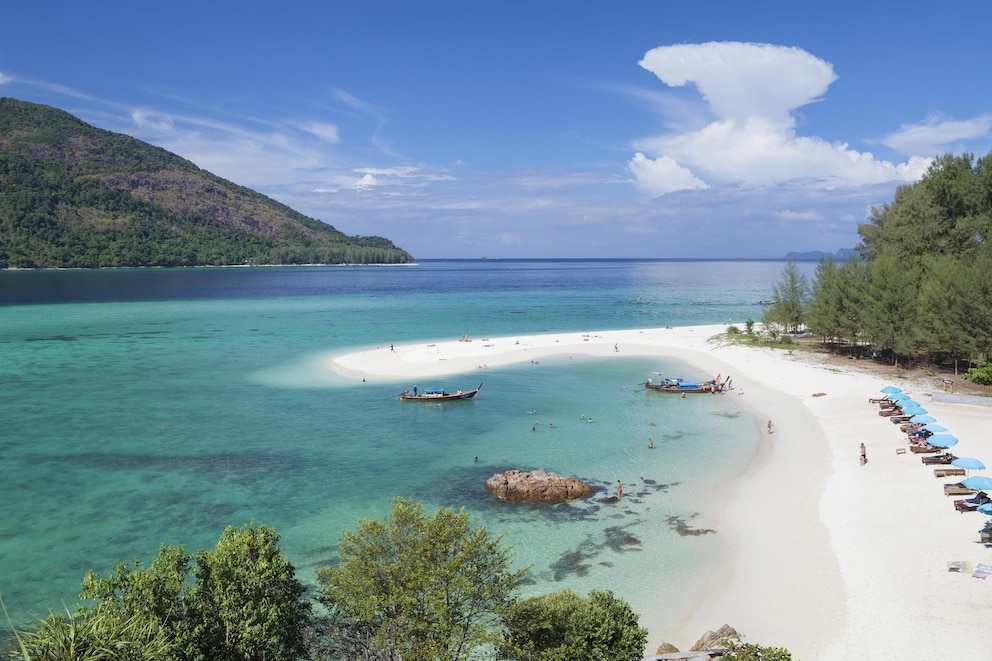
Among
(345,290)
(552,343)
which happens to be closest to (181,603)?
(552,343)

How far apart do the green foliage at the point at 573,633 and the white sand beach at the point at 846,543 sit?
4.22 meters

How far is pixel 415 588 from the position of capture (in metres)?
14.9

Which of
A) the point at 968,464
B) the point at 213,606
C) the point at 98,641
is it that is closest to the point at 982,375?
the point at 968,464

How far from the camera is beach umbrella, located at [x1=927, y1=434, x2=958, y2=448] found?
3161 centimetres

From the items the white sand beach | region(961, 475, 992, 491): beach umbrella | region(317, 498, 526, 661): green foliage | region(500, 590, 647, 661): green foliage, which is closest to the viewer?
region(317, 498, 526, 661): green foliage

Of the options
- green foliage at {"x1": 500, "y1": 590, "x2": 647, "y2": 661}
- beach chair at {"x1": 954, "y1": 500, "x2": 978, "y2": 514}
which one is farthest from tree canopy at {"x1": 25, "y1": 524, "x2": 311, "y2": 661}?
beach chair at {"x1": 954, "y1": 500, "x2": 978, "y2": 514}

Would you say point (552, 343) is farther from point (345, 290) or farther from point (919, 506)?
point (345, 290)

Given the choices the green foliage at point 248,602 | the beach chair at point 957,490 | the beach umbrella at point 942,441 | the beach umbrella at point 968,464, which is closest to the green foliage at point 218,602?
the green foliage at point 248,602

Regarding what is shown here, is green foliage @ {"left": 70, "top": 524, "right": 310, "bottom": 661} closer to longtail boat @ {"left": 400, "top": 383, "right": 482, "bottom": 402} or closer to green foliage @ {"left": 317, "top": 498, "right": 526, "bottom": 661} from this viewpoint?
green foliage @ {"left": 317, "top": 498, "right": 526, "bottom": 661}

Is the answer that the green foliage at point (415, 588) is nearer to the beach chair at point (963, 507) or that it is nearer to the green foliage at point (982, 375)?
the beach chair at point (963, 507)

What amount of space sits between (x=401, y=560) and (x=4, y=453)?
131 ft

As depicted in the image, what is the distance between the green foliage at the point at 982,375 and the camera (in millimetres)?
49531

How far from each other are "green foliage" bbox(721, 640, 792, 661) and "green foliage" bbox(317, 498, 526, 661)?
22.1ft

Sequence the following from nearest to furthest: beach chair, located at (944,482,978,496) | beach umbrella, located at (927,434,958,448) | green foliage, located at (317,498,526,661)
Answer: green foliage, located at (317,498,526,661) < beach chair, located at (944,482,978,496) < beach umbrella, located at (927,434,958,448)
